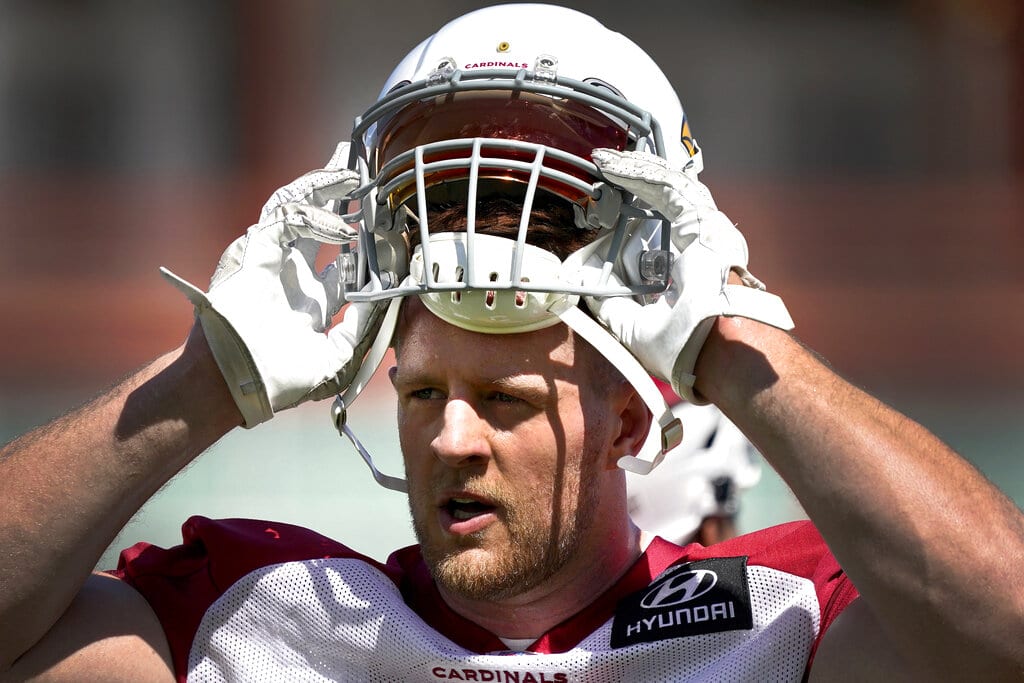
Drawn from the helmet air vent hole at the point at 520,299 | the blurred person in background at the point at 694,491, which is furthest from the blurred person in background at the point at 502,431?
the blurred person in background at the point at 694,491

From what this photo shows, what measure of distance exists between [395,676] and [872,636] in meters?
0.63

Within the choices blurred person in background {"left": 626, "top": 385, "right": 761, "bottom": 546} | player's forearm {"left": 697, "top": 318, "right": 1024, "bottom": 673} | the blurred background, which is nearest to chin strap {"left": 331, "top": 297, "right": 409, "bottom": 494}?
player's forearm {"left": 697, "top": 318, "right": 1024, "bottom": 673}

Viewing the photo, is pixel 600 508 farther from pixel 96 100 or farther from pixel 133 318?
pixel 96 100

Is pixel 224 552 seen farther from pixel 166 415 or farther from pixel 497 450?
pixel 497 450

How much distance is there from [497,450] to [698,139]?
674cm

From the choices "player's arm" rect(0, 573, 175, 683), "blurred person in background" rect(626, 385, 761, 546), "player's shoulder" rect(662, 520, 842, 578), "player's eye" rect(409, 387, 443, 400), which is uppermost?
"player's eye" rect(409, 387, 443, 400)

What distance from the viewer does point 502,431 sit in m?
1.60

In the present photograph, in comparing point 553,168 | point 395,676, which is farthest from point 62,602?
point 553,168

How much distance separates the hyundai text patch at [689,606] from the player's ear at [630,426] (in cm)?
18

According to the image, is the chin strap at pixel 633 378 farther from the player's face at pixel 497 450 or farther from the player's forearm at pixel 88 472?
the player's forearm at pixel 88 472

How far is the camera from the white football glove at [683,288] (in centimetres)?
140

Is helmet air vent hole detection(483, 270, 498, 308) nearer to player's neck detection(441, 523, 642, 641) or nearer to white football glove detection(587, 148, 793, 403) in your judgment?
white football glove detection(587, 148, 793, 403)

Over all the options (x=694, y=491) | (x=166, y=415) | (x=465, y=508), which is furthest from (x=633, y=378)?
(x=694, y=491)

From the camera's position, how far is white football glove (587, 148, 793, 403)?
4.59ft
